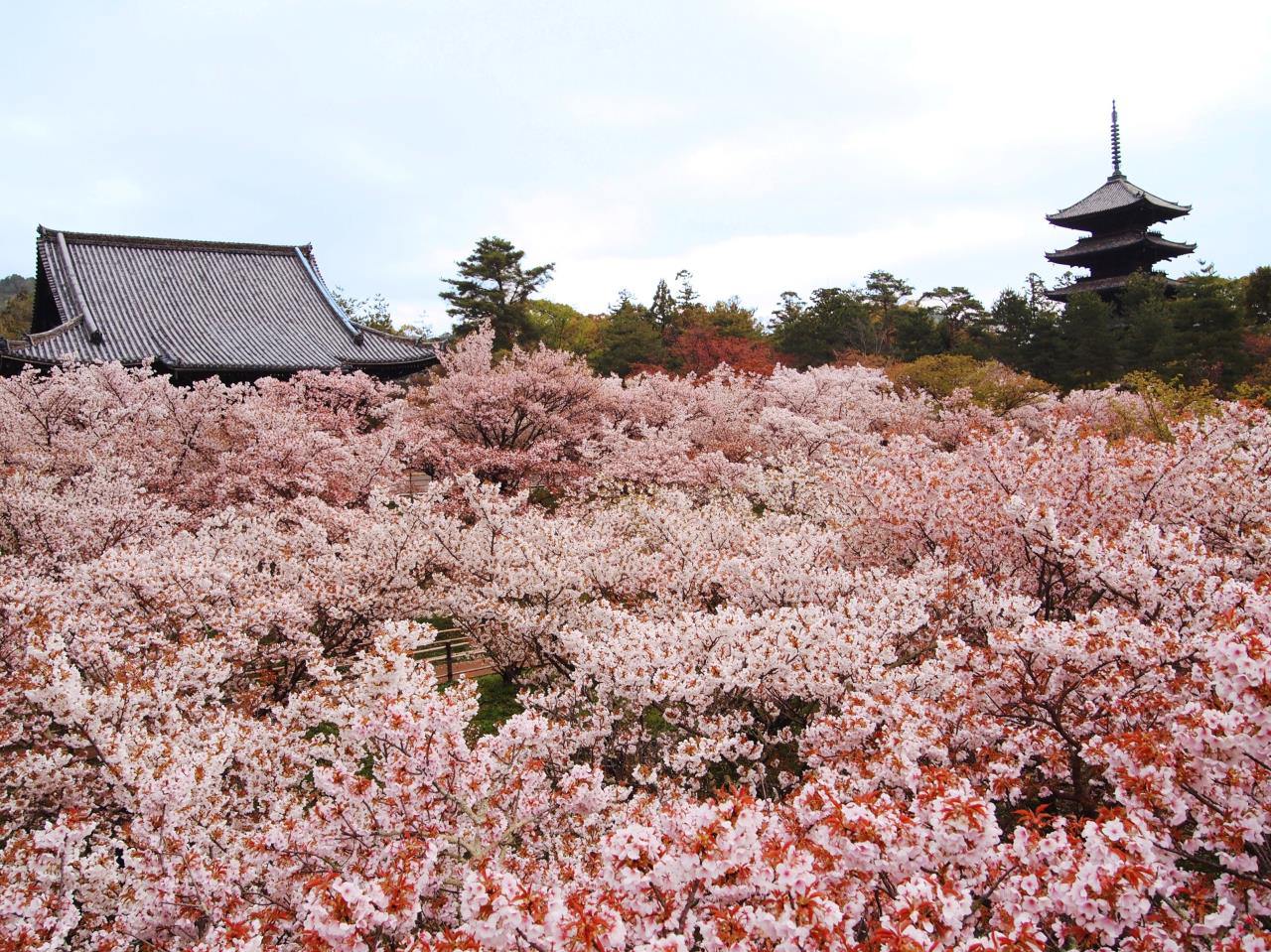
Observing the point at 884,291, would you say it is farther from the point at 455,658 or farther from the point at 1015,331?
the point at 455,658

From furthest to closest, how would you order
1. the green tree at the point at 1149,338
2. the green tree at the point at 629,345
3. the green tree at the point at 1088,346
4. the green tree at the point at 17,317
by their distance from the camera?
the green tree at the point at 17,317 → the green tree at the point at 629,345 → the green tree at the point at 1088,346 → the green tree at the point at 1149,338

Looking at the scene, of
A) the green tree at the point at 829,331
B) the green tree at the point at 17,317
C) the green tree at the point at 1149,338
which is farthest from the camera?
the green tree at the point at 17,317

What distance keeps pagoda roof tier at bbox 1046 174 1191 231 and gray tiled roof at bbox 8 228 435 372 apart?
24.7 meters

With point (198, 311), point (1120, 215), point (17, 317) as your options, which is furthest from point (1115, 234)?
point (17, 317)

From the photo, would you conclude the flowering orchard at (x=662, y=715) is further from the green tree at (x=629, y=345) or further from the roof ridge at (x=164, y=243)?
the green tree at (x=629, y=345)

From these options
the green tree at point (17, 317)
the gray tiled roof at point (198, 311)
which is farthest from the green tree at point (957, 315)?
the green tree at point (17, 317)

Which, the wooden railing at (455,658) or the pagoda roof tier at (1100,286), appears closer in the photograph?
the wooden railing at (455,658)

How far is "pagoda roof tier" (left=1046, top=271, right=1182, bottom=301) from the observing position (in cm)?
2642

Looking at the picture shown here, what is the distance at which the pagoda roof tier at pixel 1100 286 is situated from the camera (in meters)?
26.4

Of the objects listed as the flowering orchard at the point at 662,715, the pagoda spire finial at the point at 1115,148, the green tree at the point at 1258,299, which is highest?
the pagoda spire finial at the point at 1115,148

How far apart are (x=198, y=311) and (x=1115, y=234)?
32.2m

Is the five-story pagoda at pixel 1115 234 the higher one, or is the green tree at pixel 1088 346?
the five-story pagoda at pixel 1115 234

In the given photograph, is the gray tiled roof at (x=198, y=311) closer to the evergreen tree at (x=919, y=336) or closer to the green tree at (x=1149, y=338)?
the evergreen tree at (x=919, y=336)

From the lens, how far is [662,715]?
6.15m
